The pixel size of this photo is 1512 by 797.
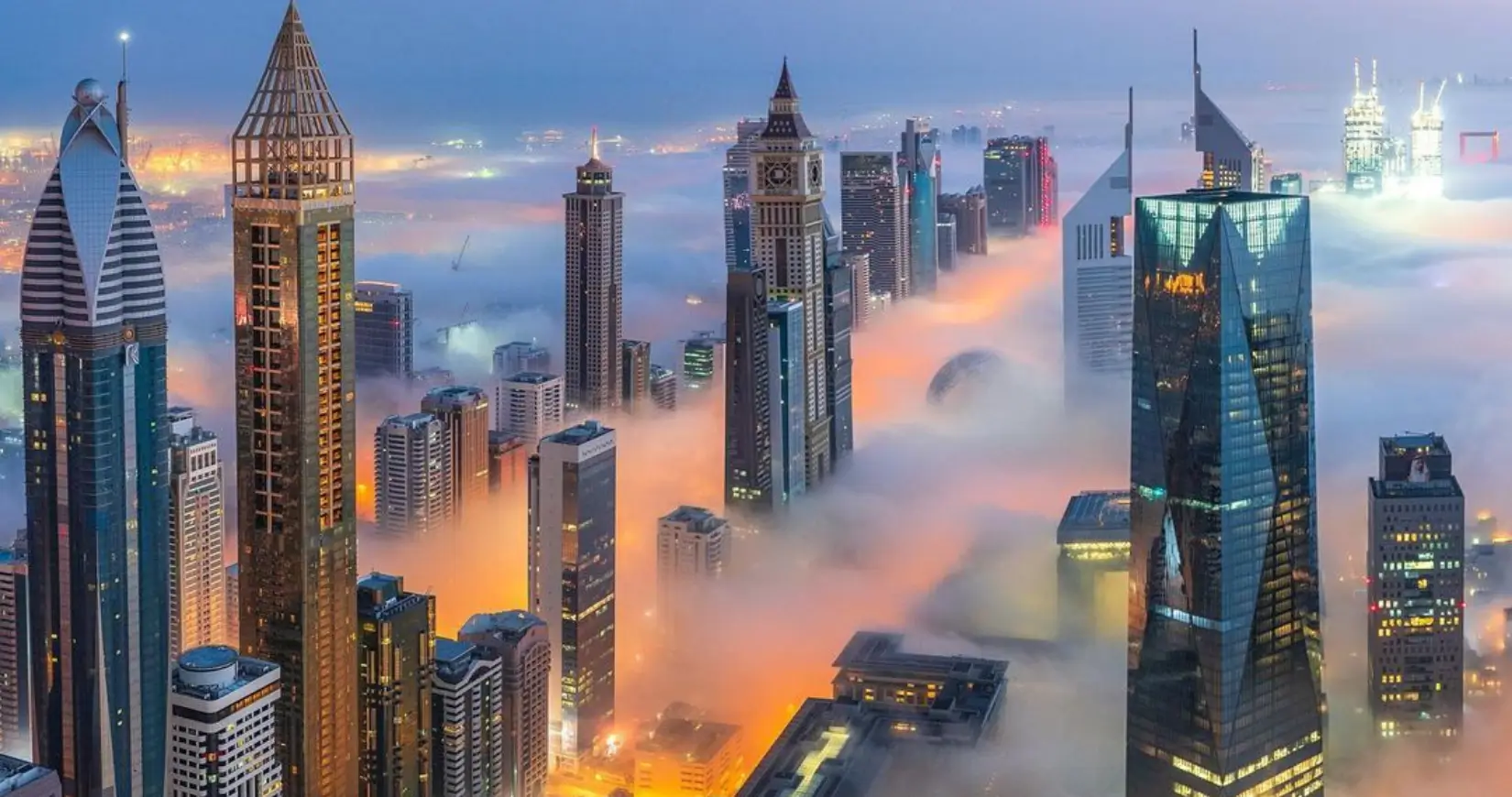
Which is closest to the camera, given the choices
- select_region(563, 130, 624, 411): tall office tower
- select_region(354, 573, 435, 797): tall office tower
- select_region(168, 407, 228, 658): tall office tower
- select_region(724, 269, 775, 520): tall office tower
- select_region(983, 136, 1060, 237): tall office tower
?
select_region(354, 573, 435, 797): tall office tower

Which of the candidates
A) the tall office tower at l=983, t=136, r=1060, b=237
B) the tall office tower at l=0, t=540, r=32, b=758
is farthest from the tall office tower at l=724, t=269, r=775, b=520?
the tall office tower at l=0, t=540, r=32, b=758

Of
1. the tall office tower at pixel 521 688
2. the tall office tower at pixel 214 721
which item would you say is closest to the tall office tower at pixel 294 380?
the tall office tower at pixel 214 721

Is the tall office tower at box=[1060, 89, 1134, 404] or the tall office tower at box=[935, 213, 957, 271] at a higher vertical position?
the tall office tower at box=[935, 213, 957, 271]

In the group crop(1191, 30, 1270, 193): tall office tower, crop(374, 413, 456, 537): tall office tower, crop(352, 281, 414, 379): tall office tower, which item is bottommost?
crop(374, 413, 456, 537): tall office tower

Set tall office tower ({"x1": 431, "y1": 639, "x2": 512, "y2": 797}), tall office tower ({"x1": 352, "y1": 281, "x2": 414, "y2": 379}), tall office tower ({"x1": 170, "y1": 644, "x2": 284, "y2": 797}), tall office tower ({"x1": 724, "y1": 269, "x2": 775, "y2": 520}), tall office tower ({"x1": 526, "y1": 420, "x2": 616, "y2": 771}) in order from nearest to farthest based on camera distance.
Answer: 1. tall office tower ({"x1": 170, "y1": 644, "x2": 284, "y2": 797})
2. tall office tower ({"x1": 431, "y1": 639, "x2": 512, "y2": 797})
3. tall office tower ({"x1": 526, "y1": 420, "x2": 616, "y2": 771})
4. tall office tower ({"x1": 352, "y1": 281, "x2": 414, "y2": 379})
5. tall office tower ({"x1": 724, "y1": 269, "x2": 775, "y2": 520})

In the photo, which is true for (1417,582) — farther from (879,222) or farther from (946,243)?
(879,222)

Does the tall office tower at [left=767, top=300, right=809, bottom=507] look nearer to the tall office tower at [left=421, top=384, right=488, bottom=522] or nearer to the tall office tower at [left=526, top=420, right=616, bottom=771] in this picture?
the tall office tower at [left=421, top=384, right=488, bottom=522]

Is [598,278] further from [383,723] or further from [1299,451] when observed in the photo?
[1299,451]
